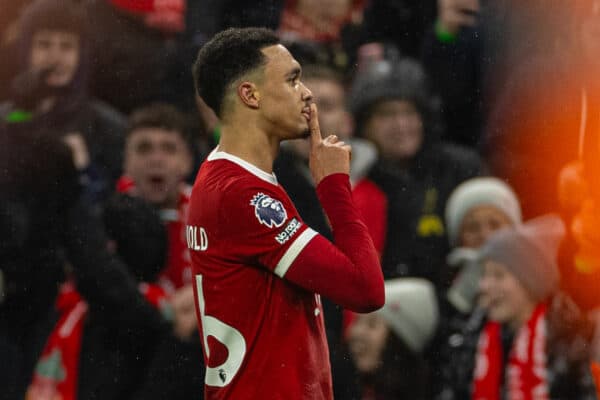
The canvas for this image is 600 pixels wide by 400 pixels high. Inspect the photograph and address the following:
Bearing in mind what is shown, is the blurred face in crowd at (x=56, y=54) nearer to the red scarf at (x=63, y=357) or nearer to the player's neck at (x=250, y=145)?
the red scarf at (x=63, y=357)

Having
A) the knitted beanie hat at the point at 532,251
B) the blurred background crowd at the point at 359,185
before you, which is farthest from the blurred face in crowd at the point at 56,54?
the knitted beanie hat at the point at 532,251

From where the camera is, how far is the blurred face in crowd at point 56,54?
16.0 feet

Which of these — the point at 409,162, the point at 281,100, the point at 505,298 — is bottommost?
the point at 505,298

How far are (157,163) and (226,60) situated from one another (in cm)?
175

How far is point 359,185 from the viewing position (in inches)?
189

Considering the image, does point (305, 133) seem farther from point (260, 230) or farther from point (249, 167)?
point (260, 230)

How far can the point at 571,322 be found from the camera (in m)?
4.51

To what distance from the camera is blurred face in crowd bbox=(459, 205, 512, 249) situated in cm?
474

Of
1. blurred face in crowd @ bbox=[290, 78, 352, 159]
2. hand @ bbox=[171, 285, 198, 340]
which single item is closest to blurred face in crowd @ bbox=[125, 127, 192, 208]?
hand @ bbox=[171, 285, 198, 340]

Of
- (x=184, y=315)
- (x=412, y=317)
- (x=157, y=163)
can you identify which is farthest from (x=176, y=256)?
(x=412, y=317)

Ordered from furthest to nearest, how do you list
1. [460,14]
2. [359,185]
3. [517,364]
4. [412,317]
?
[460,14] → [359,185] → [412,317] → [517,364]

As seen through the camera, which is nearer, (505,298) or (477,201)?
(505,298)

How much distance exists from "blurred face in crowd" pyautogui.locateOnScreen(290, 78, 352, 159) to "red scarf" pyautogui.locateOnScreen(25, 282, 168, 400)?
84 cm

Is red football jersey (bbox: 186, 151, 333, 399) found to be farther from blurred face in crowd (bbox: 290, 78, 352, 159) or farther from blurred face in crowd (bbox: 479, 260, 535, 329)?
blurred face in crowd (bbox: 290, 78, 352, 159)
